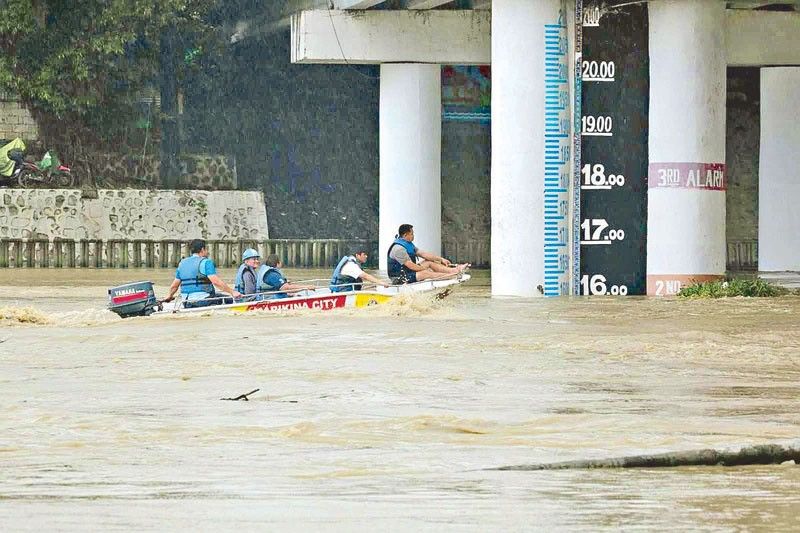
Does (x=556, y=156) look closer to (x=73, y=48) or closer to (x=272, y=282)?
(x=272, y=282)

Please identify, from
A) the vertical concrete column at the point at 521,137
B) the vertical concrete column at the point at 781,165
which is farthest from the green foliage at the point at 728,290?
the vertical concrete column at the point at 781,165

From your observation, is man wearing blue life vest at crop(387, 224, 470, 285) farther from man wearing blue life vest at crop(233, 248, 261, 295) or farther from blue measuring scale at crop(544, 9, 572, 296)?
man wearing blue life vest at crop(233, 248, 261, 295)

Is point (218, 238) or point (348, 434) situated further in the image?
point (218, 238)

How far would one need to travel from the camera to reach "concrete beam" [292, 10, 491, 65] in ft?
128

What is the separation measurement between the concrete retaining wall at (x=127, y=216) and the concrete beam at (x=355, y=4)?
39.3 feet

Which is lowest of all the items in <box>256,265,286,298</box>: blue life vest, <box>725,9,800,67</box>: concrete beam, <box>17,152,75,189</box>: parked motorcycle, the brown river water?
the brown river water

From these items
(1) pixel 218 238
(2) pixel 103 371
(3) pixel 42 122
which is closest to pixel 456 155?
(1) pixel 218 238

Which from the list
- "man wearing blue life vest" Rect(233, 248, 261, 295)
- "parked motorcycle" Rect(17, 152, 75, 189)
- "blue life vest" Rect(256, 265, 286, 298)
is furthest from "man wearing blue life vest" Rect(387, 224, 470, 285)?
"parked motorcycle" Rect(17, 152, 75, 189)

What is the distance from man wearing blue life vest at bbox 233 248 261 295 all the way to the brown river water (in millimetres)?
678

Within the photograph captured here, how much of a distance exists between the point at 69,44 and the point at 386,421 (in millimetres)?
38783

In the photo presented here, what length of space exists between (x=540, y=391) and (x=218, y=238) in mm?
34912

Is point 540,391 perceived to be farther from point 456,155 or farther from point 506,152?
point 456,155

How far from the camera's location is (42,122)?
51.9 m

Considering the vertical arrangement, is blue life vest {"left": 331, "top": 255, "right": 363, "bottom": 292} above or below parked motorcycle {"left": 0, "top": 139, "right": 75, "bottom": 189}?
below
